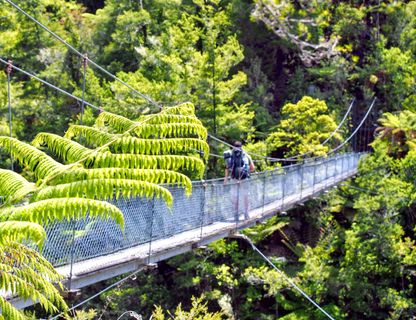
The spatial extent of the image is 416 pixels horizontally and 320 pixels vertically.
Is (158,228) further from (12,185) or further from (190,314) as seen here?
(12,185)

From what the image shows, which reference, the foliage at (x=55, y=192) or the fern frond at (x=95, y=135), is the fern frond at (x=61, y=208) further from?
the fern frond at (x=95, y=135)

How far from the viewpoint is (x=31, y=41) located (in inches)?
588

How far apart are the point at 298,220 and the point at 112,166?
35.9 feet

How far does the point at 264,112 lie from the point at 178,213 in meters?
9.79

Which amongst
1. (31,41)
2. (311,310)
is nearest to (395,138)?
(311,310)

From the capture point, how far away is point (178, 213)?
5.05m

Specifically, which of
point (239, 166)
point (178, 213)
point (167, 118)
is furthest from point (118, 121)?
point (239, 166)

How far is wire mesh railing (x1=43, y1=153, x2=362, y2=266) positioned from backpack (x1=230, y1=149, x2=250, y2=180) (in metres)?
0.09

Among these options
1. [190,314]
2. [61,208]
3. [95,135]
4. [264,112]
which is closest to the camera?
[61,208]

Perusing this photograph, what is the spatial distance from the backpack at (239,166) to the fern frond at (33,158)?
3413 mm

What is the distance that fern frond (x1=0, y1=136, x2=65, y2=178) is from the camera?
8.29 feet

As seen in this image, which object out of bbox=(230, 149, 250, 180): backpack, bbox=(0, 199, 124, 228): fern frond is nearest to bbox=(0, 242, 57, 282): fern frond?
bbox=(0, 199, 124, 228): fern frond

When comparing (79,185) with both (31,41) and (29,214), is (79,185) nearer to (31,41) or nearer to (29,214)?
(29,214)

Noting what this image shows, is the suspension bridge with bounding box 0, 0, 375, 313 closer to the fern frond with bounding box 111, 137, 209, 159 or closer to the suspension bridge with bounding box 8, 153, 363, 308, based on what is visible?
the suspension bridge with bounding box 8, 153, 363, 308
